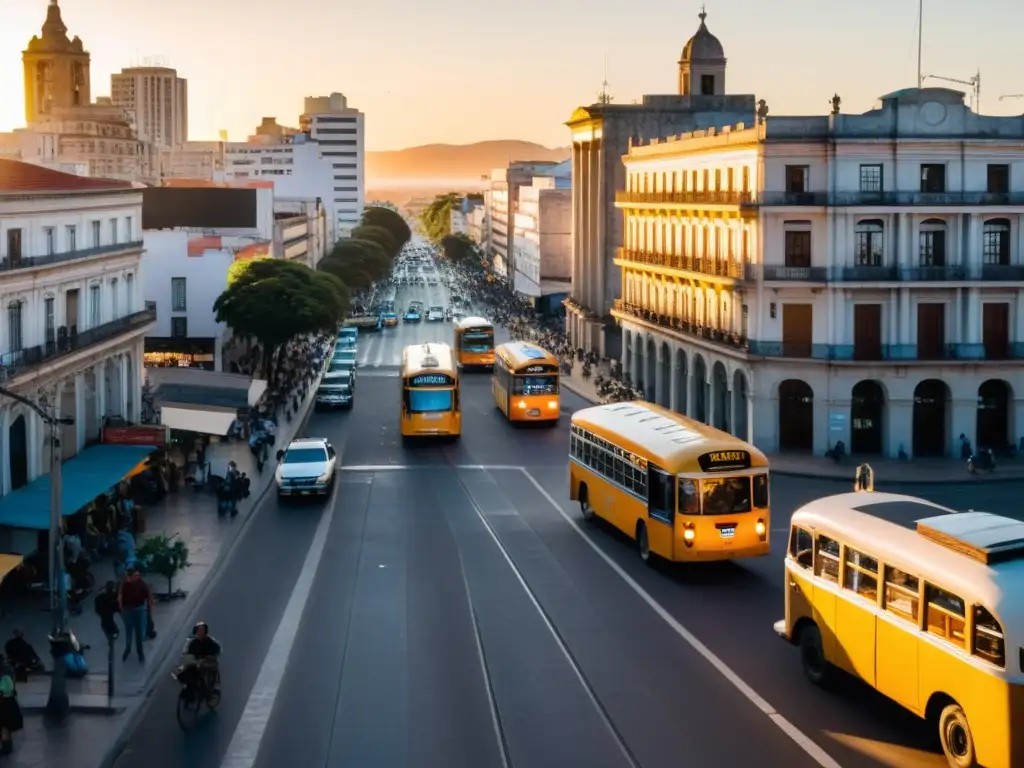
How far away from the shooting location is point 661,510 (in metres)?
32.3

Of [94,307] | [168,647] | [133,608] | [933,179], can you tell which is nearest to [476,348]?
[933,179]

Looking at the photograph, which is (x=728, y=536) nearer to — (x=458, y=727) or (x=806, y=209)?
(x=458, y=727)

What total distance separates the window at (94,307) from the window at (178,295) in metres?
35.2

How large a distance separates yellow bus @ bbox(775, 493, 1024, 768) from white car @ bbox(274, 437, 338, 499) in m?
22.1

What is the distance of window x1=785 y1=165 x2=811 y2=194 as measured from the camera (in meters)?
54.8

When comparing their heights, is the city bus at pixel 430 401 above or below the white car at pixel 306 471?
above

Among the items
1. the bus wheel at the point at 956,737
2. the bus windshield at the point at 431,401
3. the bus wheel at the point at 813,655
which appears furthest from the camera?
the bus windshield at the point at 431,401

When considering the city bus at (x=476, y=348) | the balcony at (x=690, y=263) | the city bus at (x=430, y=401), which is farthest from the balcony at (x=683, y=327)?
the city bus at (x=430, y=401)

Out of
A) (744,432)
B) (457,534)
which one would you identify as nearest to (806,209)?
(744,432)

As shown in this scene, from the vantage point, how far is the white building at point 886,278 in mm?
53969

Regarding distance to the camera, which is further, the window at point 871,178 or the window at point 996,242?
the window at point 996,242

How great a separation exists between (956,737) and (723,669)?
5.96 m

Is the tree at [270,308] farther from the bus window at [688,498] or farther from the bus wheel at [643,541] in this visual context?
the bus window at [688,498]

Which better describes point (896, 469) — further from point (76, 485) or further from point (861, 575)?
point (861, 575)
